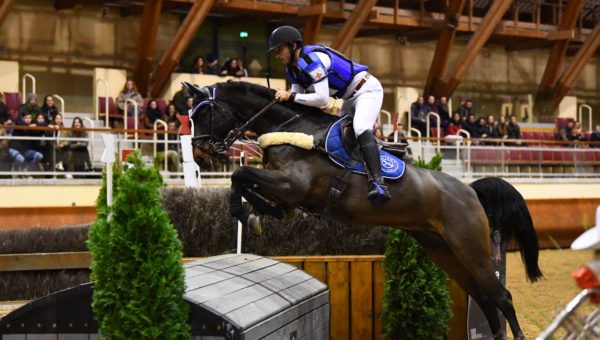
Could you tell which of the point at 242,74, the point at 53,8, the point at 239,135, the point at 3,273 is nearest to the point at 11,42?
the point at 53,8

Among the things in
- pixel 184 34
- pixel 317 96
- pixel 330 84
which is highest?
pixel 184 34

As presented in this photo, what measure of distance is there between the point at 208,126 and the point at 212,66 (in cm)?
1277

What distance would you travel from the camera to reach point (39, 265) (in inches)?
369

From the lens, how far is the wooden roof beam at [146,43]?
18703 millimetres

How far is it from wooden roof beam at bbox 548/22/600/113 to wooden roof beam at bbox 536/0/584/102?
0.68ft

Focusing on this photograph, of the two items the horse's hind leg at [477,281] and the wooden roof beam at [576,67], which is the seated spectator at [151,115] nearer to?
the horse's hind leg at [477,281]

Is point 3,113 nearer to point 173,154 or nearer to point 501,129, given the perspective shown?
point 173,154

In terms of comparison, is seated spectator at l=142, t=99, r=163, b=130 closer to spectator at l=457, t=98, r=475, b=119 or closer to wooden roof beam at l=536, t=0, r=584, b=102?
spectator at l=457, t=98, r=475, b=119

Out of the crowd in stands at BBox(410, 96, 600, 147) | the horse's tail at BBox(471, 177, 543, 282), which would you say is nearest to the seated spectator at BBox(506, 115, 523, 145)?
the crowd in stands at BBox(410, 96, 600, 147)

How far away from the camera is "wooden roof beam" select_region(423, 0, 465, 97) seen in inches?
912

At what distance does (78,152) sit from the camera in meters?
13.6

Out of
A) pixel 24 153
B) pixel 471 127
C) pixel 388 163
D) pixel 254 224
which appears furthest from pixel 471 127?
pixel 254 224

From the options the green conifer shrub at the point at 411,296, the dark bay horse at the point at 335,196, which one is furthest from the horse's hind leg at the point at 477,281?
the green conifer shrub at the point at 411,296

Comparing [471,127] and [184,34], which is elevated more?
[184,34]
